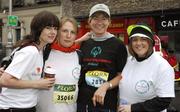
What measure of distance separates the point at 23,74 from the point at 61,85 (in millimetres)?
449

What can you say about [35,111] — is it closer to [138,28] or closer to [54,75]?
[54,75]

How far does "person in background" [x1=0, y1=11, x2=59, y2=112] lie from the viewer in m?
3.62

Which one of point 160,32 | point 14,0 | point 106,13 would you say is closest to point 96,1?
point 160,32

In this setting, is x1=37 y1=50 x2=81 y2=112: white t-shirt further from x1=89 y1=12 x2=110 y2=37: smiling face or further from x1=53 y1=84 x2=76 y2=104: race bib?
x1=89 y1=12 x2=110 y2=37: smiling face

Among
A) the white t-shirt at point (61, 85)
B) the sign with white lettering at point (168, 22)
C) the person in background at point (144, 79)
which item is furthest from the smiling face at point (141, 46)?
the sign with white lettering at point (168, 22)

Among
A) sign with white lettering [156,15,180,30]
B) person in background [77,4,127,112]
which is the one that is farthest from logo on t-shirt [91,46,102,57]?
sign with white lettering [156,15,180,30]

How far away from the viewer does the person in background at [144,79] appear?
3625 millimetres

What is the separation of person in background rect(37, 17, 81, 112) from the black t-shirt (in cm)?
11

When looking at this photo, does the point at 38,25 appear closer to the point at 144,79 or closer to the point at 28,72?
the point at 28,72

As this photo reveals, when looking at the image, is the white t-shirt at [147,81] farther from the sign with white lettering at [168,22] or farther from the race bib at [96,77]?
the sign with white lettering at [168,22]

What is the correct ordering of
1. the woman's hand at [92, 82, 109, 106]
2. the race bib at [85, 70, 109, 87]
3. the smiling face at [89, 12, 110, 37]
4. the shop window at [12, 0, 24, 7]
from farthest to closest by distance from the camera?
1. the shop window at [12, 0, 24, 7]
2. the smiling face at [89, 12, 110, 37]
3. the race bib at [85, 70, 109, 87]
4. the woman's hand at [92, 82, 109, 106]

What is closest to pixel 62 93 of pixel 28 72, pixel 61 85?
pixel 61 85

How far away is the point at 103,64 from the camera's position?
4117mm

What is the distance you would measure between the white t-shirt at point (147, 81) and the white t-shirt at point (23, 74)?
819mm
